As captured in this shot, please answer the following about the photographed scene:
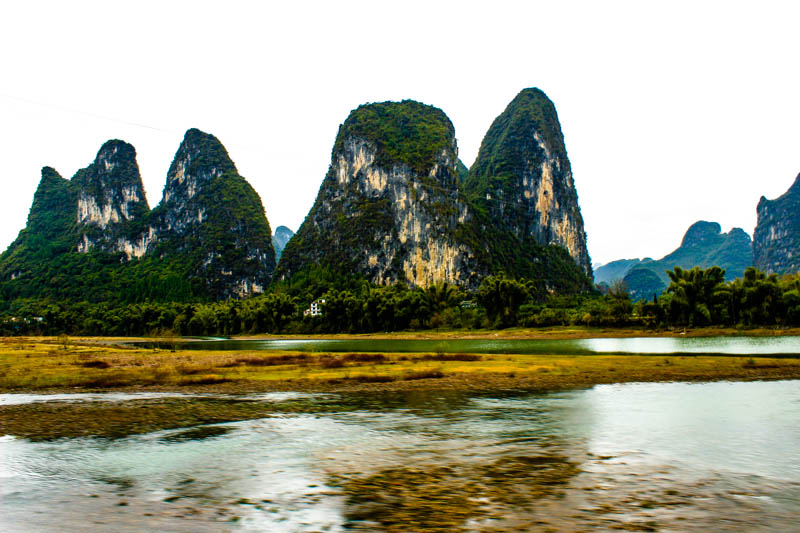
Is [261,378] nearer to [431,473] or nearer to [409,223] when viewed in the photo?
[431,473]

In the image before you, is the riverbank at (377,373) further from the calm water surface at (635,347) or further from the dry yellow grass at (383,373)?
the calm water surface at (635,347)

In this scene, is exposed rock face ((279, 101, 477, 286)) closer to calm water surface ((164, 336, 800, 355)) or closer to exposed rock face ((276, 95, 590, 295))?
exposed rock face ((276, 95, 590, 295))

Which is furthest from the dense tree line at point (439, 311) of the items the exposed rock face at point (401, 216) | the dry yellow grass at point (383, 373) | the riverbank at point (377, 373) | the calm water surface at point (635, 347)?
the dry yellow grass at point (383, 373)

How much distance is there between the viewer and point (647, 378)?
27391mm

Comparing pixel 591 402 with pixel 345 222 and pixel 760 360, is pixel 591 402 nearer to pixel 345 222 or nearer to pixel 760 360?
pixel 760 360

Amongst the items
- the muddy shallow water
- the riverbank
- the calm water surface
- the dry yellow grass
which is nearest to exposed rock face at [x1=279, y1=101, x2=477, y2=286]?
the calm water surface

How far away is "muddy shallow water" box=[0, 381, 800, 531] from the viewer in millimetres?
8461

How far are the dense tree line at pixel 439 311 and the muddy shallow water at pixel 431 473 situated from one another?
62835 millimetres

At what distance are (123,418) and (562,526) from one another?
51.4 feet

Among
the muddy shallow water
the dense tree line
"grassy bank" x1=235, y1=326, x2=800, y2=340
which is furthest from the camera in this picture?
the dense tree line

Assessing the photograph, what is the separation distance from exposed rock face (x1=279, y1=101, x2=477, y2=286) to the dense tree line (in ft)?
38.3

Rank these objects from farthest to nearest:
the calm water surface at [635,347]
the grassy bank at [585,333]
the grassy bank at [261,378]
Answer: the grassy bank at [585,333] < the calm water surface at [635,347] < the grassy bank at [261,378]

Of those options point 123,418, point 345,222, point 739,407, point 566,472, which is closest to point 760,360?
point 739,407

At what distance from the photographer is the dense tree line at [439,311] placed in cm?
7356
